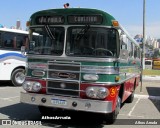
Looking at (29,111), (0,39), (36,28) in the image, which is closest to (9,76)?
(0,39)

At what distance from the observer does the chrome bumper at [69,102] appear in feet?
25.7

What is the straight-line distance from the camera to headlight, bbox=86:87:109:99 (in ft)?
25.8

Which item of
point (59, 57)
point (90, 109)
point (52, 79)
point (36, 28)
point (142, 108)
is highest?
point (36, 28)

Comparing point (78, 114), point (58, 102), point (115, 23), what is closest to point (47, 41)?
point (58, 102)

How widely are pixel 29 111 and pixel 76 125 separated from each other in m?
2.22

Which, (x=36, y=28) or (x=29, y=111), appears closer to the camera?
(x=36, y=28)

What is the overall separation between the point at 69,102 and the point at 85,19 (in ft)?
6.88

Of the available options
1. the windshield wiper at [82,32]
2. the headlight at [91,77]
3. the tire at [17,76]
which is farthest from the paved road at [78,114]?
the tire at [17,76]

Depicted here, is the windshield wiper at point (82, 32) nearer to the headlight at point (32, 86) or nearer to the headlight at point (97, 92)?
the headlight at point (97, 92)

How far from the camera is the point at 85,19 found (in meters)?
8.26

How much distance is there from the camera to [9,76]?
17297mm

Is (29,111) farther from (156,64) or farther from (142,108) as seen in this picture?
(156,64)

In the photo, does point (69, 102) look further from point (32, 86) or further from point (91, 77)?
point (32, 86)

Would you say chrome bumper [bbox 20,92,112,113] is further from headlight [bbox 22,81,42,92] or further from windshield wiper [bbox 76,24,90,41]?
windshield wiper [bbox 76,24,90,41]
